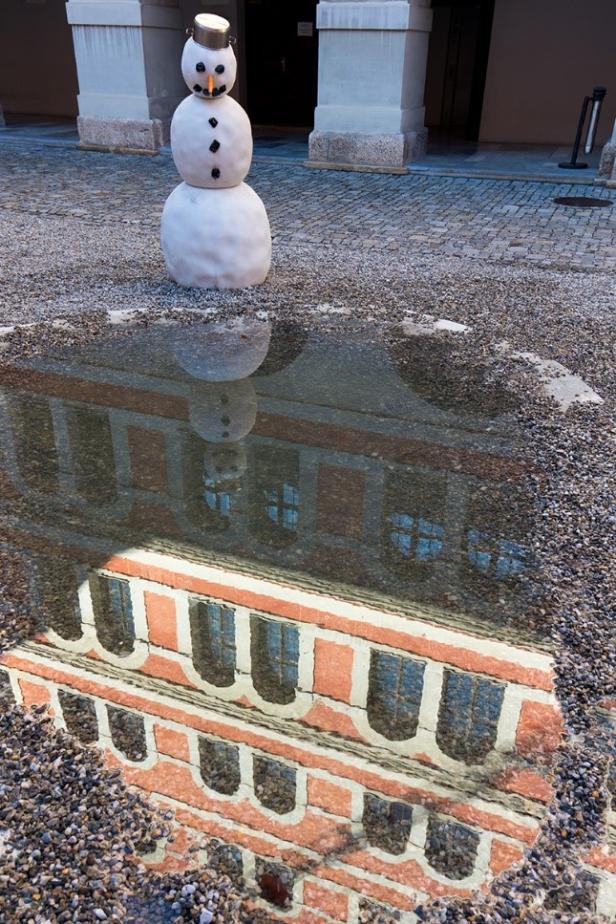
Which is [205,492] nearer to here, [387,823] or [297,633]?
[297,633]

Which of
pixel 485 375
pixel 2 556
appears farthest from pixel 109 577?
pixel 485 375

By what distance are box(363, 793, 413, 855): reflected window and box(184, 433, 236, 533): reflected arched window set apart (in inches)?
59.4

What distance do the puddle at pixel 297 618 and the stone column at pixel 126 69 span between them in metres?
11.0

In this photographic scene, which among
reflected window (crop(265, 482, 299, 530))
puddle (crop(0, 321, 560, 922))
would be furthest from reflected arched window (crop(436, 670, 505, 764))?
reflected window (crop(265, 482, 299, 530))

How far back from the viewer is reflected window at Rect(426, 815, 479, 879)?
83.9 inches

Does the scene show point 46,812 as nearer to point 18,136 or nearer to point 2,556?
point 2,556

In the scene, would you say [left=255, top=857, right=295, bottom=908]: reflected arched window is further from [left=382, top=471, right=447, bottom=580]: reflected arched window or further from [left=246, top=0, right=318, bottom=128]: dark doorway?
[left=246, top=0, right=318, bottom=128]: dark doorway

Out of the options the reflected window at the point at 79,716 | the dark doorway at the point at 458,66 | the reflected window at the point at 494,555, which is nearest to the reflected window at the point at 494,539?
the reflected window at the point at 494,555

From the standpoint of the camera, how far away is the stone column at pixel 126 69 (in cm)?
1362

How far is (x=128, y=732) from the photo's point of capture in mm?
2514

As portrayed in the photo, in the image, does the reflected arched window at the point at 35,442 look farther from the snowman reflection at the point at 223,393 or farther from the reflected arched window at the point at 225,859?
the reflected arched window at the point at 225,859

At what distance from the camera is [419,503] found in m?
3.72

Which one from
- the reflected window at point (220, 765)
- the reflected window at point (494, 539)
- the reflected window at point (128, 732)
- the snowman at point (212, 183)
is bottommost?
the reflected window at point (494, 539)

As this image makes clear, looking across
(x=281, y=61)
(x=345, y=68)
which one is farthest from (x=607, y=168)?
(x=281, y=61)
